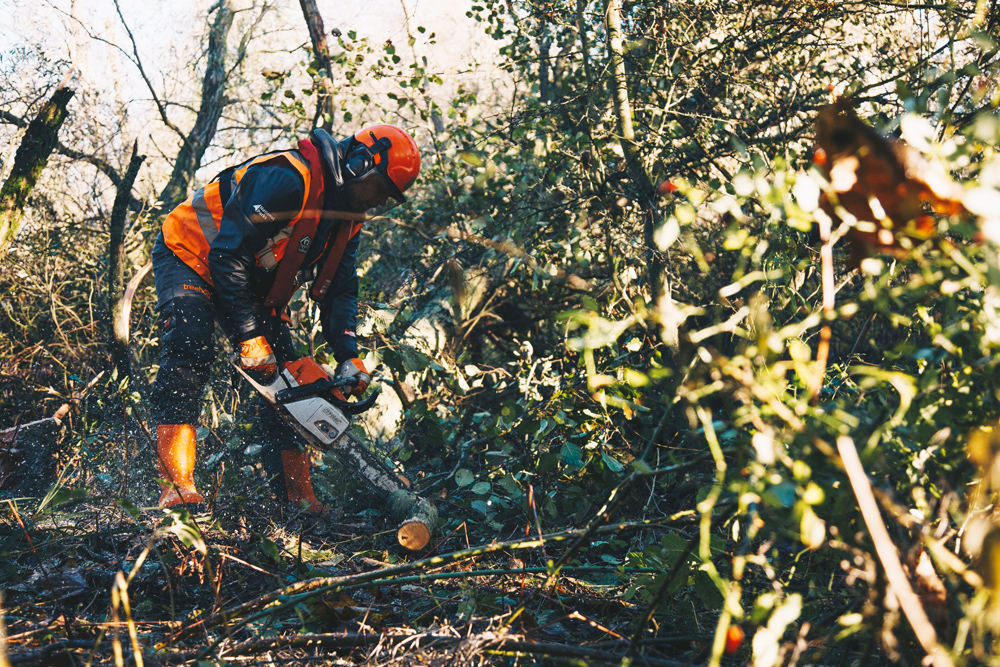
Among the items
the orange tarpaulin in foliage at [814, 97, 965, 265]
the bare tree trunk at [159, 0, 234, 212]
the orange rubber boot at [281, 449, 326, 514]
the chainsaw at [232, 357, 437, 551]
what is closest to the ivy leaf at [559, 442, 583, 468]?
the chainsaw at [232, 357, 437, 551]

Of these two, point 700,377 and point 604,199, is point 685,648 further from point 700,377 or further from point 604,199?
point 604,199

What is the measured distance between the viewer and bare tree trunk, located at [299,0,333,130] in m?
4.91

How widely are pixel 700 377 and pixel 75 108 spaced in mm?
6894

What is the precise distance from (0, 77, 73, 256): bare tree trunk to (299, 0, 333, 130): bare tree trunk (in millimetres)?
1581

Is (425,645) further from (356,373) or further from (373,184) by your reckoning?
(373,184)

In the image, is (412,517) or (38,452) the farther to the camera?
(38,452)

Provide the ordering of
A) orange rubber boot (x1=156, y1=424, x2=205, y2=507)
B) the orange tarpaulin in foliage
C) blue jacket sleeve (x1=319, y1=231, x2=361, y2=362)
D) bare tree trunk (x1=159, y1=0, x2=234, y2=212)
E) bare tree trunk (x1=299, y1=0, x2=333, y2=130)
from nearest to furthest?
the orange tarpaulin in foliage, orange rubber boot (x1=156, y1=424, x2=205, y2=507), blue jacket sleeve (x1=319, y1=231, x2=361, y2=362), bare tree trunk (x1=299, y1=0, x2=333, y2=130), bare tree trunk (x1=159, y1=0, x2=234, y2=212)

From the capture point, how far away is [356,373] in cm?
331

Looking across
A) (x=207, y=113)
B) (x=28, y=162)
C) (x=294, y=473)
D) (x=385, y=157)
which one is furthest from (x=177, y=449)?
(x=207, y=113)

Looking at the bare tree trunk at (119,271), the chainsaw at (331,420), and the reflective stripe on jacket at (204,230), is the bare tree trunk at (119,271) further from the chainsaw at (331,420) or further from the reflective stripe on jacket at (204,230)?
the chainsaw at (331,420)

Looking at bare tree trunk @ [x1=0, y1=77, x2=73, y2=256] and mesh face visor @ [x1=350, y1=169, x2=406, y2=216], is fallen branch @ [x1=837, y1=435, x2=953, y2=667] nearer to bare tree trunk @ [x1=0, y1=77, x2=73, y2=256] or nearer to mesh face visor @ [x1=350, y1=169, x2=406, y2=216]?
mesh face visor @ [x1=350, y1=169, x2=406, y2=216]

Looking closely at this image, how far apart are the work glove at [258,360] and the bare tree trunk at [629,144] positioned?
1.92 metres

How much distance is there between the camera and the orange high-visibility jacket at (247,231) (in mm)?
3059

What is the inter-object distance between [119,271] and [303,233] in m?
2.55
